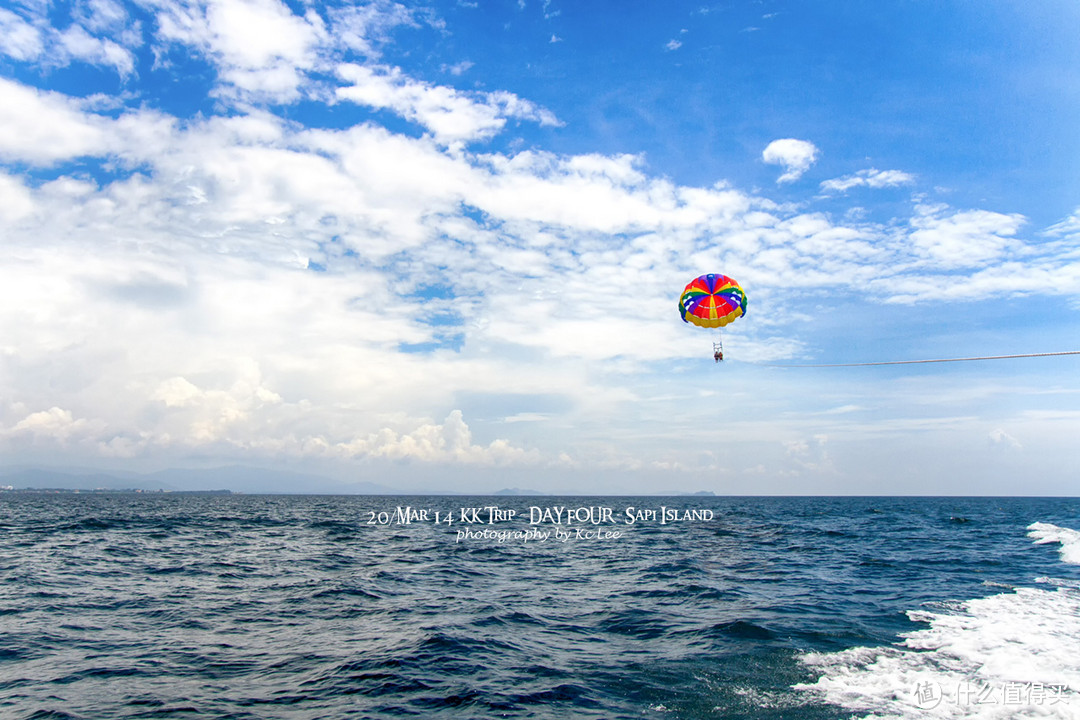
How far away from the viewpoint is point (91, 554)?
103 feet

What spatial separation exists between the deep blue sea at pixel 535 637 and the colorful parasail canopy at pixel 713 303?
1142cm

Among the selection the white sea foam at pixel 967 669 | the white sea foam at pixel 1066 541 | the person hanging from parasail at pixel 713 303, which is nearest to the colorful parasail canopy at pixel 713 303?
the person hanging from parasail at pixel 713 303

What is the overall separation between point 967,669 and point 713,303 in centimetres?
1663

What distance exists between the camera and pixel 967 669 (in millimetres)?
13281

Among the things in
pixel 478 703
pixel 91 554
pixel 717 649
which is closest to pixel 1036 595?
pixel 717 649

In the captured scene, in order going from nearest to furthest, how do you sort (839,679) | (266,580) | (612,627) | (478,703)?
1. (478,703)
2. (839,679)
3. (612,627)
4. (266,580)

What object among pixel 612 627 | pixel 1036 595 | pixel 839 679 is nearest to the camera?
pixel 839 679

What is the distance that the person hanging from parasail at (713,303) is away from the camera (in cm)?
2669

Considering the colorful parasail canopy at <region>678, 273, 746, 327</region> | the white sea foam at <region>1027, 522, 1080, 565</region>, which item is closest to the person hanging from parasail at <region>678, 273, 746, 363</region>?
the colorful parasail canopy at <region>678, 273, 746, 327</region>

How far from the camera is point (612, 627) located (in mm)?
17062

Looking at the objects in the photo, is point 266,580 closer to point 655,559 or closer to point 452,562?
point 452,562

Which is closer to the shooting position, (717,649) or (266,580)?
(717,649)

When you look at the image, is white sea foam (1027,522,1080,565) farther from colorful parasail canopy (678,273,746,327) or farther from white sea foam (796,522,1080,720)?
colorful parasail canopy (678,273,746,327)

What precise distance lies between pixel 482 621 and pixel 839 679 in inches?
384
